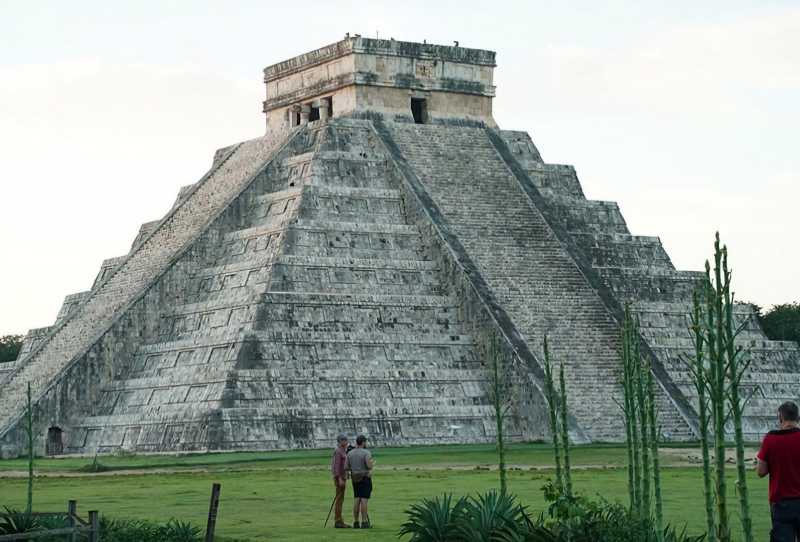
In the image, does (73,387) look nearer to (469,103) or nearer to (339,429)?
(339,429)

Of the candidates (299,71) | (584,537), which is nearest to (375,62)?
(299,71)

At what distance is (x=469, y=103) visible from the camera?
148ft

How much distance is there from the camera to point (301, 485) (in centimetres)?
2502

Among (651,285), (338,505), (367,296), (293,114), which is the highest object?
(293,114)

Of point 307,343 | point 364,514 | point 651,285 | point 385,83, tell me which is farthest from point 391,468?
point 385,83

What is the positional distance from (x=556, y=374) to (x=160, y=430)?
8.77m

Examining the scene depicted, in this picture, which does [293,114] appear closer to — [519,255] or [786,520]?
[519,255]

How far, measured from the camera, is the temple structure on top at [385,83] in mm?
43062

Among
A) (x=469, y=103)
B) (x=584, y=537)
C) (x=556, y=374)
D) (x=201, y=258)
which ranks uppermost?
(x=469, y=103)

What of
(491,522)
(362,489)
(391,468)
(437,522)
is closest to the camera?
(491,522)

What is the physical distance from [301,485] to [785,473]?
44.9 ft

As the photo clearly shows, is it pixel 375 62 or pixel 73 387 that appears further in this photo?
pixel 375 62

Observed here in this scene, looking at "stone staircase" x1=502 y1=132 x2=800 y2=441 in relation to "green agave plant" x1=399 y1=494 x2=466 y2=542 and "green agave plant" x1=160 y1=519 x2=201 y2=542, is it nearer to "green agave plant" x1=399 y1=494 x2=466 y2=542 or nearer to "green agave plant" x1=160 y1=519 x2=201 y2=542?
"green agave plant" x1=160 y1=519 x2=201 y2=542

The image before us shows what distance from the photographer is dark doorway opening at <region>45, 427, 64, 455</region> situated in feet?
122
